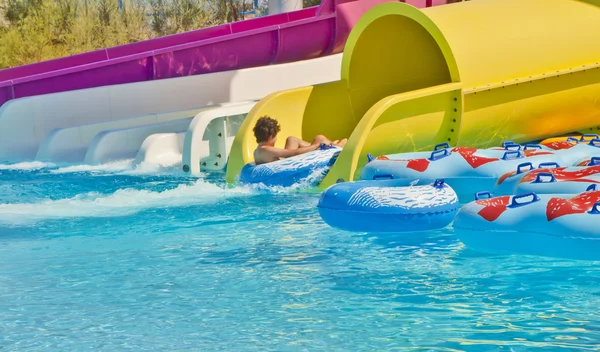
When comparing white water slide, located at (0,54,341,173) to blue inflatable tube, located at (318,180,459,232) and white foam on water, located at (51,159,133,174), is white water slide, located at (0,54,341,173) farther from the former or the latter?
blue inflatable tube, located at (318,180,459,232)

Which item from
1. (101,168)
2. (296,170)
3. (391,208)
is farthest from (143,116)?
(391,208)

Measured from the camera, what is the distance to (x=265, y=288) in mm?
4629

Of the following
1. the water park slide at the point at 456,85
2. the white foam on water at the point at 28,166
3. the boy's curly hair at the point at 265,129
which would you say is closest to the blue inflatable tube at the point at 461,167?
the water park slide at the point at 456,85

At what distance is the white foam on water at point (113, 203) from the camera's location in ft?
22.5

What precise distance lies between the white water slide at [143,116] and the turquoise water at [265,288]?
267 cm

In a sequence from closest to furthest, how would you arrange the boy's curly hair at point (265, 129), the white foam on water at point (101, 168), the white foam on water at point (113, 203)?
the white foam on water at point (113, 203), the boy's curly hair at point (265, 129), the white foam on water at point (101, 168)

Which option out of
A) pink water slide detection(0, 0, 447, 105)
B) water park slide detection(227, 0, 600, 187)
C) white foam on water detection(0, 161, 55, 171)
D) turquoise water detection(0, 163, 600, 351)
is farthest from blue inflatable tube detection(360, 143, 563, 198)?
pink water slide detection(0, 0, 447, 105)

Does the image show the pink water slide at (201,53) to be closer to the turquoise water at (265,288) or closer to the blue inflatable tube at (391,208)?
the turquoise water at (265,288)

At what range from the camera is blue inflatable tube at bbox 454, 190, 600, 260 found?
15.0ft

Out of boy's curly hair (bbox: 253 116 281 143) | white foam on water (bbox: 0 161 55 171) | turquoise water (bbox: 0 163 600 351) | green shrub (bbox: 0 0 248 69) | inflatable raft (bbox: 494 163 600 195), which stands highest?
green shrub (bbox: 0 0 248 69)

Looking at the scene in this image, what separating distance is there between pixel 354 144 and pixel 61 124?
4995mm

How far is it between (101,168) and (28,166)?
2.83ft

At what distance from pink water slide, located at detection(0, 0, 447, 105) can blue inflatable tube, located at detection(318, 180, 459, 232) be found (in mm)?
5950

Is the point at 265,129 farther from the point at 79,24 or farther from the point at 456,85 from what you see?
the point at 79,24
